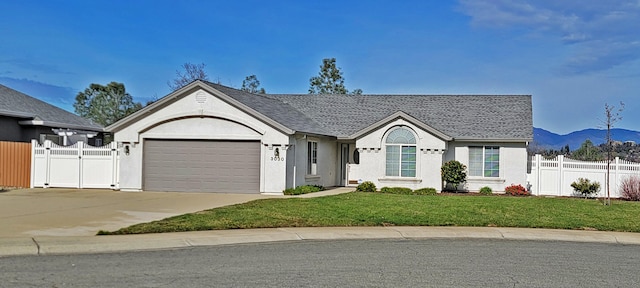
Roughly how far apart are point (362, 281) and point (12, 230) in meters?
8.55

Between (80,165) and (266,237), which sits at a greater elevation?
(80,165)

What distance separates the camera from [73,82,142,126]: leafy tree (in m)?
56.8

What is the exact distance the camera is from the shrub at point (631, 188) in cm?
2438

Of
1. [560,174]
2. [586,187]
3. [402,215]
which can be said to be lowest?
[402,215]

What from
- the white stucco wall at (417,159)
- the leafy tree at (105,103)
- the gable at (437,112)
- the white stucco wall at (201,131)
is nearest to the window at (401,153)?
the white stucco wall at (417,159)

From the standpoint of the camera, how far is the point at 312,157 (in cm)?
2683

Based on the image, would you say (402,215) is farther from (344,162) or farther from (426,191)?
(344,162)

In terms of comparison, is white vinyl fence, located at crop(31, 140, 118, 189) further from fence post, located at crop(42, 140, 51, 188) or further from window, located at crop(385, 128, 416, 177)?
window, located at crop(385, 128, 416, 177)

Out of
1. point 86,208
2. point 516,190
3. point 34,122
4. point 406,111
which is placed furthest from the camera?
point 406,111

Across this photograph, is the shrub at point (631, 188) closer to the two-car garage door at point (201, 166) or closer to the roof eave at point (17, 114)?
the two-car garage door at point (201, 166)

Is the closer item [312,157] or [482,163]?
[312,157]

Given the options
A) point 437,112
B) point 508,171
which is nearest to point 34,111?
point 437,112

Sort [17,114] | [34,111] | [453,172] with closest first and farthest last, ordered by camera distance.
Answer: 1. [453,172]
2. [17,114]
3. [34,111]

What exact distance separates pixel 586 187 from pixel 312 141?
11866 millimetres
